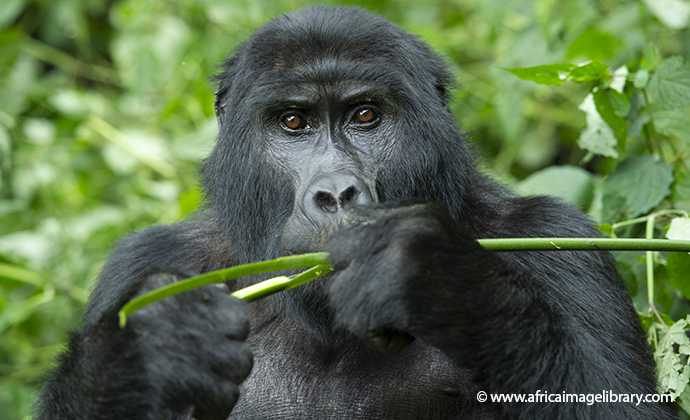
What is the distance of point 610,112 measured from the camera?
141 inches

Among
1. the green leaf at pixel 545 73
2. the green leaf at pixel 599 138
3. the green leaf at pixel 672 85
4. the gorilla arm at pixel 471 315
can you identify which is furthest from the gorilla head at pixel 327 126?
the green leaf at pixel 672 85

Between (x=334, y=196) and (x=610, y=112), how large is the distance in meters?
1.72

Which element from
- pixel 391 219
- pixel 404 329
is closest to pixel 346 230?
pixel 391 219

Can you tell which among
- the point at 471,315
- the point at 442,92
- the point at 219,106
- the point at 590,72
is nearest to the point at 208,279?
the point at 471,315

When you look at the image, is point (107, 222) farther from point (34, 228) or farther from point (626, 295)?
point (626, 295)

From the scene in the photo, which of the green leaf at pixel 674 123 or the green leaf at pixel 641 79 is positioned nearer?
the green leaf at pixel 641 79

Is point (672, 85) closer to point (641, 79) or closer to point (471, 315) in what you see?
point (641, 79)

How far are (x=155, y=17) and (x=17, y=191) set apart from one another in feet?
6.50

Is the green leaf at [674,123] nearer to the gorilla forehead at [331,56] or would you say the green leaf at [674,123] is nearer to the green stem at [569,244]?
the gorilla forehead at [331,56]

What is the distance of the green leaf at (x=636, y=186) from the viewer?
11.7ft

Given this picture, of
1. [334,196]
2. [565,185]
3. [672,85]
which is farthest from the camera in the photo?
[565,185]

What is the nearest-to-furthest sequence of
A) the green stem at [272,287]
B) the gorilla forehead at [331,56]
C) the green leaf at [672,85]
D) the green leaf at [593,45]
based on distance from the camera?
the green stem at [272,287]
the gorilla forehead at [331,56]
the green leaf at [672,85]
the green leaf at [593,45]

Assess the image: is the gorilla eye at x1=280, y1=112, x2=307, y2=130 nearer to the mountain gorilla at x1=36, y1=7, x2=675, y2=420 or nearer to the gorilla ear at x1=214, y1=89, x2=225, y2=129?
the mountain gorilla at x1=36, y1=7, x2=675, y2=420

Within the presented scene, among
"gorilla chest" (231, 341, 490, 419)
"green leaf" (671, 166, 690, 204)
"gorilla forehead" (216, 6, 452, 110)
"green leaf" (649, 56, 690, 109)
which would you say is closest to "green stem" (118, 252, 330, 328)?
"gorilla chest" (231, 341, 490, 419)
